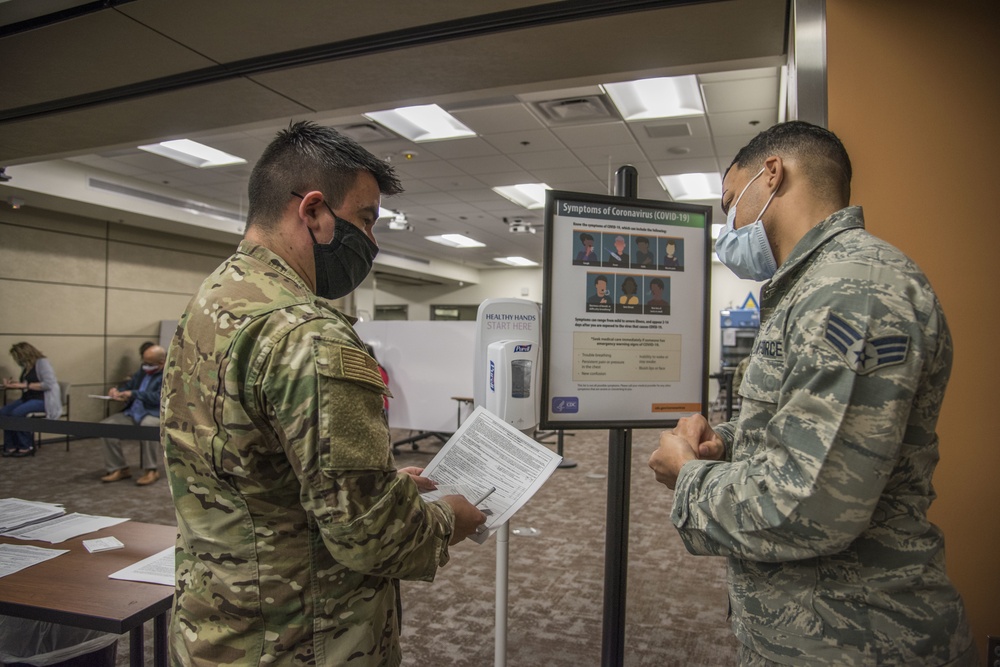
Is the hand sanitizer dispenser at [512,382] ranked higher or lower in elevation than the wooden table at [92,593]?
higher

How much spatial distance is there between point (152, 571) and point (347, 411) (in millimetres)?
1086

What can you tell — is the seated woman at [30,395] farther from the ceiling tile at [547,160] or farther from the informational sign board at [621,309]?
the informational sign board at [621,309]

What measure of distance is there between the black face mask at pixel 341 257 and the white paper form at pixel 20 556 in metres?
1.19

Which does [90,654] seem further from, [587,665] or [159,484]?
[159,484]

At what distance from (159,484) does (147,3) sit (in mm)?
4382

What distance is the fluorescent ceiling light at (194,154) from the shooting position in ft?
21.5

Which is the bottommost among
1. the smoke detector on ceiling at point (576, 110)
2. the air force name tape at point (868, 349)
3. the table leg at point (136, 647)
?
the table leg at point (136, 647)

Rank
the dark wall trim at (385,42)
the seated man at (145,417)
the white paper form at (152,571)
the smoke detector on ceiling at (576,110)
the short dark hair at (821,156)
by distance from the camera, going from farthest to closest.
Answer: the seated man at (145,417) → the smoke detector on ceiling at (576,110) → the dark wall trim at (385,42) → the white paper form at (152,571) → the short dark hair at (821,156)

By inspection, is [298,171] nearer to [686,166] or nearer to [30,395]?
[686,166]

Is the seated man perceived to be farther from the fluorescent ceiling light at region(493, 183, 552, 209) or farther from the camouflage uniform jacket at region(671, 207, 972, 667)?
the camouflage uniform jacket at region(671, 207, 972, 667)

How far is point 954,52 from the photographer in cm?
187

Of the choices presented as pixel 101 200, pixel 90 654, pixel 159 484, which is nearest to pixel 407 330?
pixel 159 484

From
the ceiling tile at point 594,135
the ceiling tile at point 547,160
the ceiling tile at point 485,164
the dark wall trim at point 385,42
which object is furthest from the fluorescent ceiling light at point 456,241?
the dark wall trim at point 385,42

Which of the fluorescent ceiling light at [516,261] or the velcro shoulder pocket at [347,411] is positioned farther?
the fluorescent ceiling light at [516,261]
